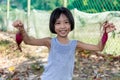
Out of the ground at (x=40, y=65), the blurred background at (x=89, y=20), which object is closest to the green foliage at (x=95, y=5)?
the blurred background at (x=89, y=20)

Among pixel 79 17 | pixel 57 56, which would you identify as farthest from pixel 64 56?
pixel 79 17

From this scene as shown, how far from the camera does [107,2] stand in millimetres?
9398

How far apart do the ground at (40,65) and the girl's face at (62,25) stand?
309 cm

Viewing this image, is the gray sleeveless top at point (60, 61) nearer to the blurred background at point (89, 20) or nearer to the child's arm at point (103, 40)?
the child's arm at point (103, 40)

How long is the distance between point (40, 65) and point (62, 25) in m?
4.14

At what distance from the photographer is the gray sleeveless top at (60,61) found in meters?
3.36

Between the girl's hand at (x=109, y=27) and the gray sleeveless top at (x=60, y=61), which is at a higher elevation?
the girl's hand at (x=109, y=27)

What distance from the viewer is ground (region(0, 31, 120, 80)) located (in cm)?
672

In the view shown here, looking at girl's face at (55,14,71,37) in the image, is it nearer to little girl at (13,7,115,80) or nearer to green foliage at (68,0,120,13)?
little girl at (13,7,115,80)

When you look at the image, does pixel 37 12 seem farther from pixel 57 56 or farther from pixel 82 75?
pixel 57 56

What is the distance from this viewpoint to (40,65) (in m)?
7.44

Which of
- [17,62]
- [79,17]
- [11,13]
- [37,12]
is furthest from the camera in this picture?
[11,13]

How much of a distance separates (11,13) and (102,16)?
8.09m

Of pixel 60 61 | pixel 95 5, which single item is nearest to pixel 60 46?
pixel 60 61
